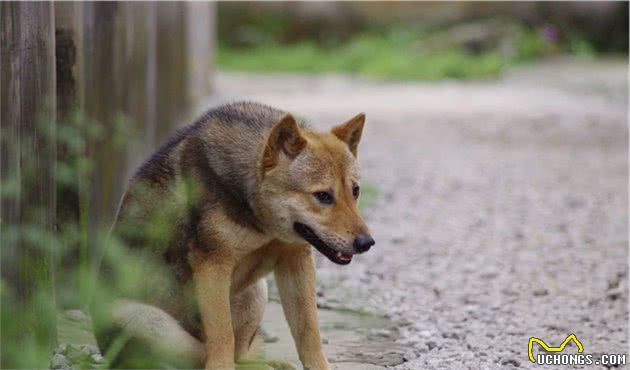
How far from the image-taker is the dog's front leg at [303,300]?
4.69m

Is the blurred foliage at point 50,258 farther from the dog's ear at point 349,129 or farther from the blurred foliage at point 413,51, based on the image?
the blurred foliage at point 413,51

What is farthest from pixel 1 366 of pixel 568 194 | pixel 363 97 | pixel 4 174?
pixel 363 97

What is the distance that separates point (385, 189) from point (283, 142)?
5.43m

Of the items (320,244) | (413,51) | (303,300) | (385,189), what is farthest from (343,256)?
(413,51)

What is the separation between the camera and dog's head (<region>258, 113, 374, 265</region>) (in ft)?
14.3

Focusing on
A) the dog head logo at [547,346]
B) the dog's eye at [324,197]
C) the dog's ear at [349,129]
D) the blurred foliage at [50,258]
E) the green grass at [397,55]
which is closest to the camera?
the blurred foliage at [50,258]

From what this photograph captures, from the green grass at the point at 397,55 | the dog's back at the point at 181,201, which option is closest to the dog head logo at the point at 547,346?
the dog's back at the point at 181,201

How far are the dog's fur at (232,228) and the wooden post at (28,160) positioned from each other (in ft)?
0.94

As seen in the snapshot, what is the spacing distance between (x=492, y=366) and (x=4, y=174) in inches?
84.0

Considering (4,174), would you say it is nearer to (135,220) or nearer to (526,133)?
(135,220)

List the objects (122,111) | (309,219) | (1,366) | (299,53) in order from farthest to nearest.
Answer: (299,53)
(122,111)
(309,219)
(1,366)

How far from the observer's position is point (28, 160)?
180 inches

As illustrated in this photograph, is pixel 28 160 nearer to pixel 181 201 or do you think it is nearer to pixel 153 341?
pixel 181 201

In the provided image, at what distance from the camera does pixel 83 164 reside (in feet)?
17.8
